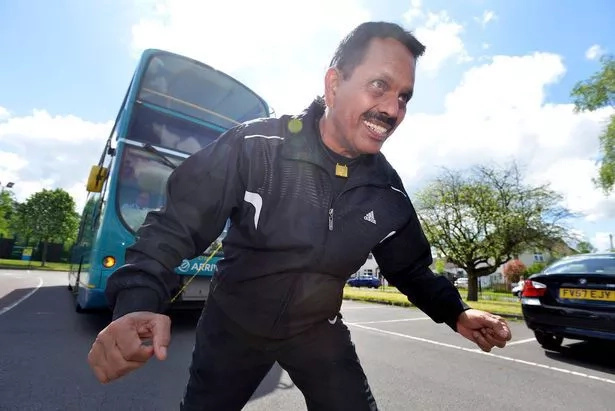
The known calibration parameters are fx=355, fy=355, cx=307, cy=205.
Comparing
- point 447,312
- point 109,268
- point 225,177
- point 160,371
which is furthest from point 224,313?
point 109,268

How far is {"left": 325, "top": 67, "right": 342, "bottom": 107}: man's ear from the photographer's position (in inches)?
66.0

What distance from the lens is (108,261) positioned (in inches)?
183

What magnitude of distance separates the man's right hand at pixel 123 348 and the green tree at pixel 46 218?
45.5 metres

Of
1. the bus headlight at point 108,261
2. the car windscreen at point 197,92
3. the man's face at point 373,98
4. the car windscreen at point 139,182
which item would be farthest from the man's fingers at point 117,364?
the car windscreen at point 197,92

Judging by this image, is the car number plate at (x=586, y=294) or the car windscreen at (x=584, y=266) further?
the car windscreen at (x=584, y=266)

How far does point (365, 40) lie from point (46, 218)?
4811 centimetres

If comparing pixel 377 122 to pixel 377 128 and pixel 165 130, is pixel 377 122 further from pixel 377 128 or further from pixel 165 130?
pixel 165 130

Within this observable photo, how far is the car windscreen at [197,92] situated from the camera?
17.2ft

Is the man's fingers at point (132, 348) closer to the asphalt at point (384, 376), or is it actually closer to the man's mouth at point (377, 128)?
the man's mouth at point (377, 128)

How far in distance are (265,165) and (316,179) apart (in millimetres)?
221

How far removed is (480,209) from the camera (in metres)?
20.0

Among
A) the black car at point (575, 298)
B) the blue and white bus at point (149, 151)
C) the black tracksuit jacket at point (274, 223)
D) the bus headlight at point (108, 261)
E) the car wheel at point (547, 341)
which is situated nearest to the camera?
the black tracksuit jacket at point (274, 223)

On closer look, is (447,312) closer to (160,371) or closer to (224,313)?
(224,313)

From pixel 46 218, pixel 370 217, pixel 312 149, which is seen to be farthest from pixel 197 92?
pixel 46 218
